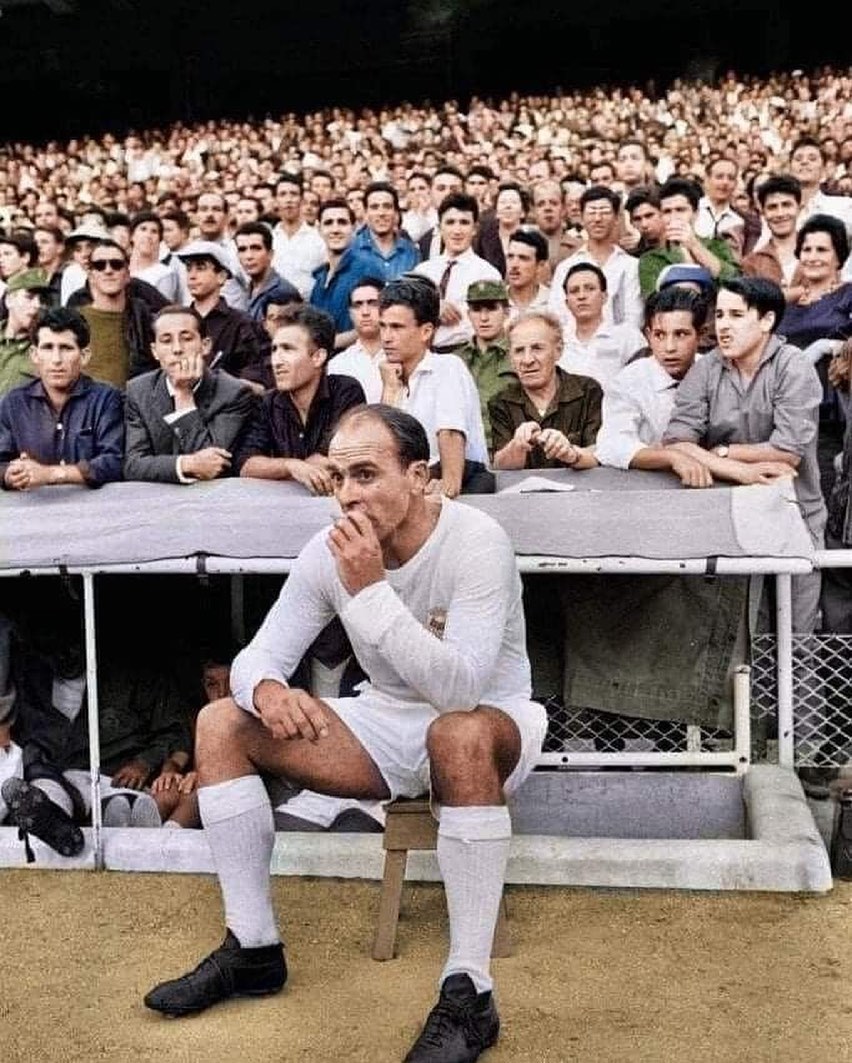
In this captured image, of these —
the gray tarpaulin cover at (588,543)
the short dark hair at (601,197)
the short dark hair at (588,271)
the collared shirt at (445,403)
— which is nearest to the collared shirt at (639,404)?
the gray tarpaulin cover at (588,543)

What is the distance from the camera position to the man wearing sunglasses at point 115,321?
258 inches

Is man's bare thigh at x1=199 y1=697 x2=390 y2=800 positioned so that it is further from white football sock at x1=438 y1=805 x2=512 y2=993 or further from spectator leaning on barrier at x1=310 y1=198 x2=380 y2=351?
spectator leaning on barrier at x1=310 y1=198 x2=380 y2=351

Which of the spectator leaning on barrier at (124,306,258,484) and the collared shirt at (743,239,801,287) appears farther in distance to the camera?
the collared shirt at (743,239,801,287)

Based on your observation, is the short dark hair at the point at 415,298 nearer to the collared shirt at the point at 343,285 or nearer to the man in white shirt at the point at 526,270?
the man in white shirt at the point at 526,270

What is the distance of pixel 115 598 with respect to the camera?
506 cm

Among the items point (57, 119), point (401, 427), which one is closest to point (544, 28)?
point (57, 119)

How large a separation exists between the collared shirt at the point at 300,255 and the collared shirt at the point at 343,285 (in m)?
0.50

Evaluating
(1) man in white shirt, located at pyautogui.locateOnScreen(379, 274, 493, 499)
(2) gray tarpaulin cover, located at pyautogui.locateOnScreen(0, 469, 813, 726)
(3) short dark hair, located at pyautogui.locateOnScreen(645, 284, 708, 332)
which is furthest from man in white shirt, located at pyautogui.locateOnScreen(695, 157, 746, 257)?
(2) gray tarpaulin cover, located at pyautogui.locateOnScreen(0, 469, 813, 726)

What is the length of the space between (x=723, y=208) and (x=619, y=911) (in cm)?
562

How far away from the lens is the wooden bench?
134 inches

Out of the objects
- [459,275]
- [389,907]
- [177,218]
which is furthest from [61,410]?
[177,218]

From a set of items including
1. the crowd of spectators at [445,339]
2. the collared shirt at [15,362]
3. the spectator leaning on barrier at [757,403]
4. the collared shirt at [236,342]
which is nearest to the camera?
the spectator leaning on barrier at [757,403]

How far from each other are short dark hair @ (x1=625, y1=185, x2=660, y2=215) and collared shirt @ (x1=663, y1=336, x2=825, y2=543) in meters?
2.59

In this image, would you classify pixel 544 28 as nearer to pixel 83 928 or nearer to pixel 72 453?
pixel 72 453
